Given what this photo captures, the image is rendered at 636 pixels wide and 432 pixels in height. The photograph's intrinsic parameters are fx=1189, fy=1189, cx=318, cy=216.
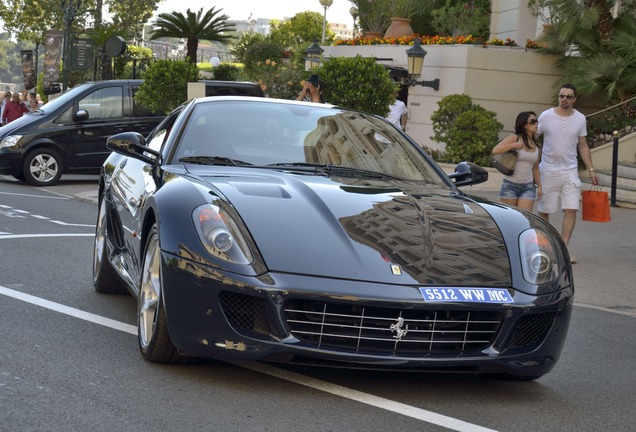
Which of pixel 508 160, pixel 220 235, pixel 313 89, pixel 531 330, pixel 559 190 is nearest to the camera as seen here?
pixel 220 235

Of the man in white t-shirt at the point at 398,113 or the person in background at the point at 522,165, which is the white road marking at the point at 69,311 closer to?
the person in background at the point at 522,165

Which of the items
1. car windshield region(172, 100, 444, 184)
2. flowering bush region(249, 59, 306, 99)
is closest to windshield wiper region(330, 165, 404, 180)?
car windshield region(172, 100, 444, 184)

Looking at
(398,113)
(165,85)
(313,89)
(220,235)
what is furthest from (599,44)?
(220,235)

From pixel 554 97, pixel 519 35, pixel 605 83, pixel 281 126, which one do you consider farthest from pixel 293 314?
pixel 519 35

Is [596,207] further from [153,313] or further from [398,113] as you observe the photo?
[398,113]

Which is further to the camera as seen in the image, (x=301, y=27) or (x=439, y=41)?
(x=301, y=27)

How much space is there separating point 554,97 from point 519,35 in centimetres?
473

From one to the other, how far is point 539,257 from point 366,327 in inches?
40.2

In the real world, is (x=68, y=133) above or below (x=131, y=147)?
below

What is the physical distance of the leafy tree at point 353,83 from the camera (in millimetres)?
18750

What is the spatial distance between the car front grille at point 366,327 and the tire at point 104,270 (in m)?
2.98

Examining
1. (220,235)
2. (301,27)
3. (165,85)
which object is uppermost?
(220,235)

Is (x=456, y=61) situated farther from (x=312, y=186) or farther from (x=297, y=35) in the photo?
(x=297, y=35)

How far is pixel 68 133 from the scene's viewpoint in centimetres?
2077
